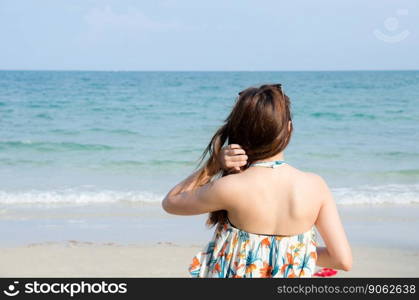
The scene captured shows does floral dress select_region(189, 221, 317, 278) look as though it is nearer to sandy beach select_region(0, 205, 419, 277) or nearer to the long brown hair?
the long brown hair

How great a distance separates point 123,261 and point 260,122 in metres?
4.28

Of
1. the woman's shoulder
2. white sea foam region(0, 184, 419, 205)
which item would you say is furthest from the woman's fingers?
white sea foam region(0, 184, 419, 205)

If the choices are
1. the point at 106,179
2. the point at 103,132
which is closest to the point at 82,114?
the point at 103,132

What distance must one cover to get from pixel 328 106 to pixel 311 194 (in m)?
24.2

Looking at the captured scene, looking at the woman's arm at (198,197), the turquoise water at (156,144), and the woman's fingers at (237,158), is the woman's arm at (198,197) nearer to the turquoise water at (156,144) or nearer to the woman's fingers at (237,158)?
the woman's fingers at (237,158)

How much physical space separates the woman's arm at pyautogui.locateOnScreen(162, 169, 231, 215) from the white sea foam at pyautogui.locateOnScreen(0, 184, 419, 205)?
6.73m

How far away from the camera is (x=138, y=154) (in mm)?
14188

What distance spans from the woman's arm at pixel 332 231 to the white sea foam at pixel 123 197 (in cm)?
677

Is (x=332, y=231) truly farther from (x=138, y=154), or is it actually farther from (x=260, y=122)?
(x=138, y=154)

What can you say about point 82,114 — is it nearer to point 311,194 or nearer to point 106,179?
point 106,179

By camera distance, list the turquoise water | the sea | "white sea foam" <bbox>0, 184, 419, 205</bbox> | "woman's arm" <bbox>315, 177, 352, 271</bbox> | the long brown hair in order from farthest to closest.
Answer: the turquoise water
"white sea foam" <bbox>0, 184, 419, 205</bbox>
the sea
"woman's arm" <bbox>315, 177, 352, 271</bbox>
the long brown hair

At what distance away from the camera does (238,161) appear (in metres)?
2.20

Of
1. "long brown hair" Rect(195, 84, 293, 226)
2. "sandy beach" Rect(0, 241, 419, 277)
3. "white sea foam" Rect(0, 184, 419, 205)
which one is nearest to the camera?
"long brown hair" Rect(195, 84, 293, 226)

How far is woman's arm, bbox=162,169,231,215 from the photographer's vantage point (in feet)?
7.27
